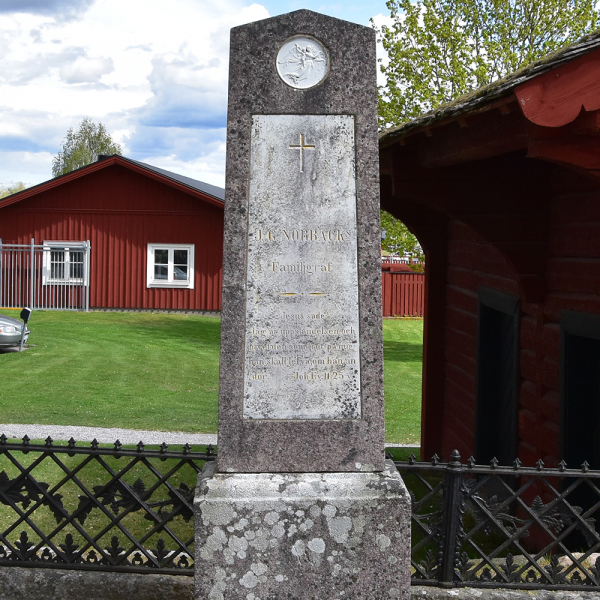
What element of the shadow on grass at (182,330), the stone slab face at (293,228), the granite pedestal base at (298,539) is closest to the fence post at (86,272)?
the shadow on grass at (182,330)

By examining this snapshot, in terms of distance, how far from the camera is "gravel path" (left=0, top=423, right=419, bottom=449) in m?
9.99

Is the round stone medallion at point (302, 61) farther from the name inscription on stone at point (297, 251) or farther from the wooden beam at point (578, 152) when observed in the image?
the wooden beam at point (578, 152)

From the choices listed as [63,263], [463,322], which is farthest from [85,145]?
[463,322]

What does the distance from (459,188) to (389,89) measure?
55.2ft

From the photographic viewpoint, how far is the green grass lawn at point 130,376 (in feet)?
38.1

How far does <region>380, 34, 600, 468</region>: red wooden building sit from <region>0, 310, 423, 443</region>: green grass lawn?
13.2 ft


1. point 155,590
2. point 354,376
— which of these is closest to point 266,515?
point 354,376

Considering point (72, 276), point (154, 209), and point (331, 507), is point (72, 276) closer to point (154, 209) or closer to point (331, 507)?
point (154, 209)

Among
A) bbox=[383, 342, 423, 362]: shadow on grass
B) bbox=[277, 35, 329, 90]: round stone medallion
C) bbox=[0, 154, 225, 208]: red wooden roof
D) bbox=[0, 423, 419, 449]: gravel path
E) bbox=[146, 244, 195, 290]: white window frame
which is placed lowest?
bbox=[0, 423, 419, 449]: gravel path

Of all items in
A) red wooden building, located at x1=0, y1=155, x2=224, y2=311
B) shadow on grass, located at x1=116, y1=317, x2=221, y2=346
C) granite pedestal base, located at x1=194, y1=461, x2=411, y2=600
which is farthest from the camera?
red wooden building, located at x1=0, y1=155, x2=224, y2=311

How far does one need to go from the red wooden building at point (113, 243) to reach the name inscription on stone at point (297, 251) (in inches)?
900

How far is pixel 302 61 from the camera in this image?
3574 mm

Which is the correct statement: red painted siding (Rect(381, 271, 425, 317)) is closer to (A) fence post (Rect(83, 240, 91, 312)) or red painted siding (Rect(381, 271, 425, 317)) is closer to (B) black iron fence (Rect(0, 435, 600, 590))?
(A) fence post (Rect(83, 240, 91, 312))

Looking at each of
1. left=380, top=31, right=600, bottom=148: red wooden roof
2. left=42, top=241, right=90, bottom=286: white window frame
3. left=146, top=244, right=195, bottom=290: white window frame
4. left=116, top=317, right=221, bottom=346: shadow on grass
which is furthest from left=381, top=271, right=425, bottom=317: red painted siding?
left=380, top=31, right=600, bottom=148: red wooden roof
